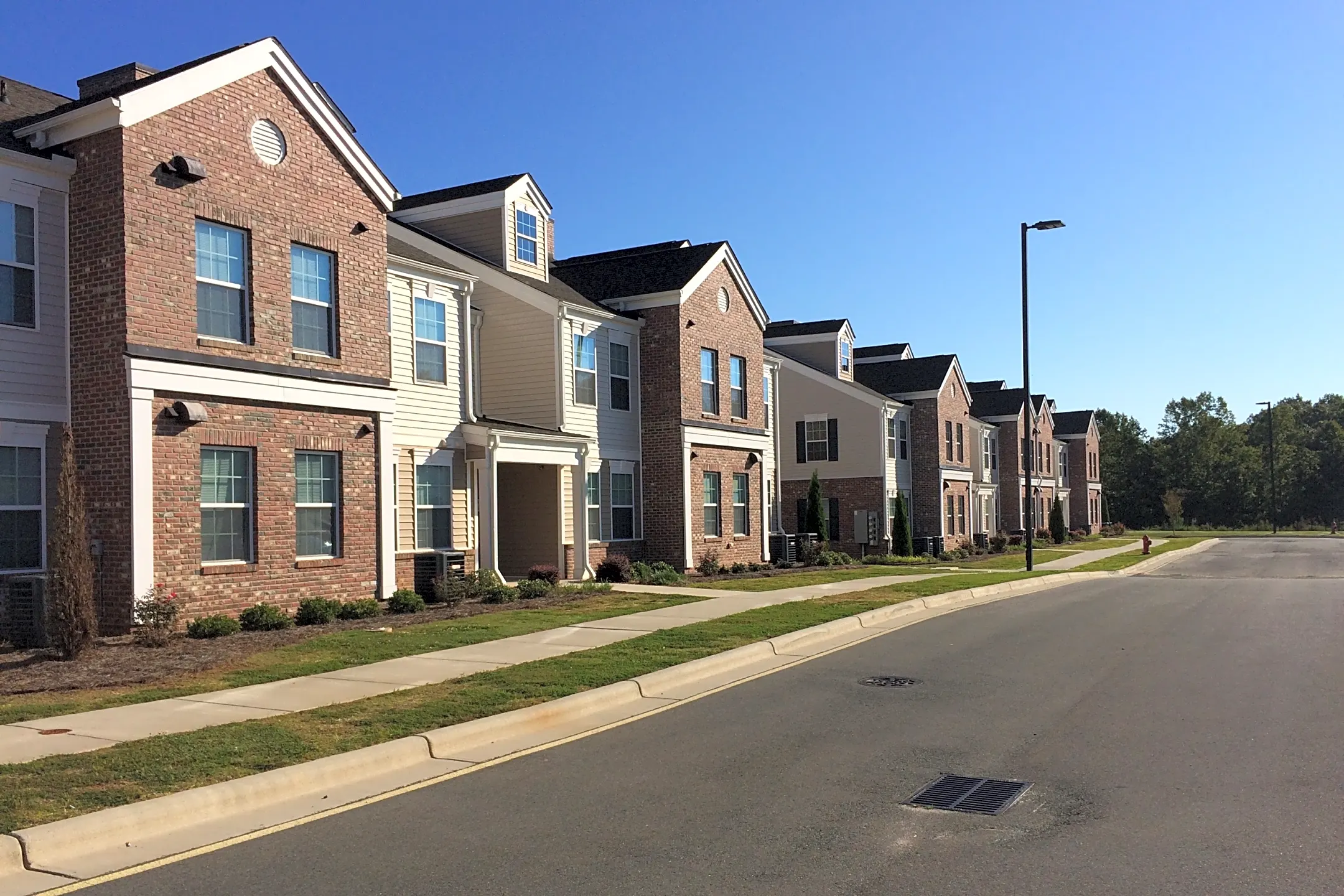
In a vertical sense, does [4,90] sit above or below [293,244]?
above

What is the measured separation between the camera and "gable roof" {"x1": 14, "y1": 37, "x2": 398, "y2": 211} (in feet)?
49.4

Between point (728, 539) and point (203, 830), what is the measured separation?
24.3 m

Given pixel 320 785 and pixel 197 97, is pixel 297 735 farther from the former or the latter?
pixel 197 97

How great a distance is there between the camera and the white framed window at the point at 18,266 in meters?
15.0

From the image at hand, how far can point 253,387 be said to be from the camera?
54.5ft

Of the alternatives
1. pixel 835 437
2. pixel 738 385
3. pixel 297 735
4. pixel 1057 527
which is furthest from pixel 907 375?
pixel 297 735

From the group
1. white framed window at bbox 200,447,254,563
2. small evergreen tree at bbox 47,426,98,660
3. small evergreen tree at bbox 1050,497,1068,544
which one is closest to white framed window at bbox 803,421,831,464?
small evergreen tree at bbox 1050,497,1068,544

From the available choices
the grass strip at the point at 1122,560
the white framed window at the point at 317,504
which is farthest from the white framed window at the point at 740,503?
the white framed window at the point at 317,504

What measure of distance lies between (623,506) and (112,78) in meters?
14.5

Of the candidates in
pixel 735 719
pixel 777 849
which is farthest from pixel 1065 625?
pixel 777 849

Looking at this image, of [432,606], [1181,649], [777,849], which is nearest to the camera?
[777,849]

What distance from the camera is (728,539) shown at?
100ft

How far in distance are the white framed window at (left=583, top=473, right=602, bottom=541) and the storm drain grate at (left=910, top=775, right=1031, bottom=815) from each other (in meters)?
18.8

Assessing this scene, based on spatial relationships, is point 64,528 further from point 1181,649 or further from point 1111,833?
point 1181,649
